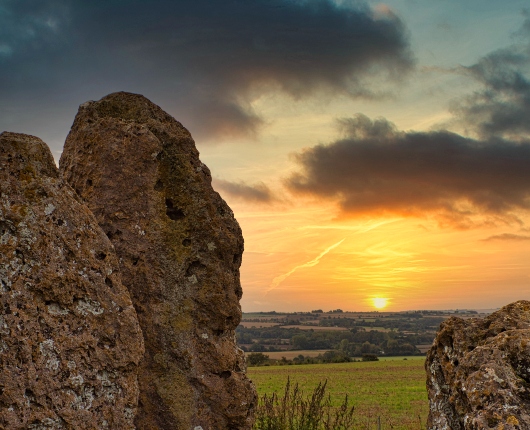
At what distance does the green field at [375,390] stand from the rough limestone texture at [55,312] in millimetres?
15385

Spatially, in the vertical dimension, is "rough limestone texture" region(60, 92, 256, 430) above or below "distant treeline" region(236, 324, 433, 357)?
above

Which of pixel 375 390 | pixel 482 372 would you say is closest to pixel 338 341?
pixel 375 390

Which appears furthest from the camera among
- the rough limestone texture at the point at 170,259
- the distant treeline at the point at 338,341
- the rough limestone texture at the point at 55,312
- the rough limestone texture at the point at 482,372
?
the distant treeline at the point at 338,341

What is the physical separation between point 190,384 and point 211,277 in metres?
1.44

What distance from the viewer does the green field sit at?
2645 cm

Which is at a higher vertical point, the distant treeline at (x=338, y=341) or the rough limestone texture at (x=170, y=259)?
the rough limestone texture at (x=170, y=259)

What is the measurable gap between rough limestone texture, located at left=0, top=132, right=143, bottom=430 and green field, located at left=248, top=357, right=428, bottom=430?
15385 mm

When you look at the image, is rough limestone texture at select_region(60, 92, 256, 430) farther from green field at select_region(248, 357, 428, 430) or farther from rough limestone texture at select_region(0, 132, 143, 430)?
green field at select_region(248, 357, 428, 430)

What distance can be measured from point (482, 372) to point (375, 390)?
3981 centimetres

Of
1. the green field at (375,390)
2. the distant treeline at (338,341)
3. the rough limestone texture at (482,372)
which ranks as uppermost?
the rough limestone texture at (482,372)

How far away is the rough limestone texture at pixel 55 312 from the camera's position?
192 inches

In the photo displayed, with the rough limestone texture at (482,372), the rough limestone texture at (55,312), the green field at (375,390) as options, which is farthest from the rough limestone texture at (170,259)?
the green field at (375,390)

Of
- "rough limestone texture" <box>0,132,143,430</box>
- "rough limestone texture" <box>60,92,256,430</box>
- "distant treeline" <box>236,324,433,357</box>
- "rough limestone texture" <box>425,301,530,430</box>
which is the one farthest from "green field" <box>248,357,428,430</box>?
"distant treeline" <box>236,324,433,357</box>

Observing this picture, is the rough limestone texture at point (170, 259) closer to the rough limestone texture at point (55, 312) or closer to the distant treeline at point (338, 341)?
the rough limestone texture at point (55, 312)
